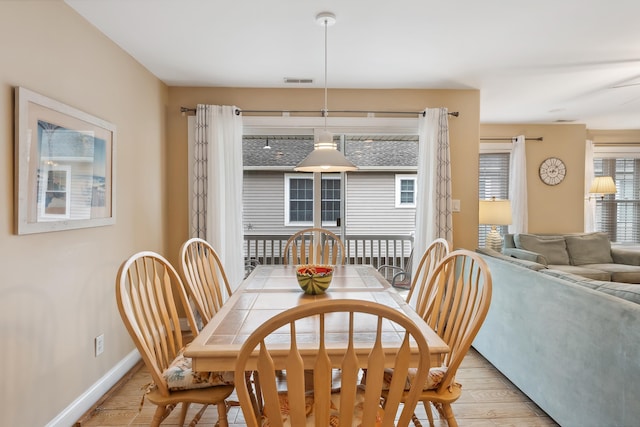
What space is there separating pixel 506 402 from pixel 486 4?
8.12 feet

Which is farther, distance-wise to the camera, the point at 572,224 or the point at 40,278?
the point at 572,224

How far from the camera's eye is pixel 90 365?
97.7 inches

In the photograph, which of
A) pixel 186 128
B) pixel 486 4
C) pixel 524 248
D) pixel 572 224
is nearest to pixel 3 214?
pixel 186 128

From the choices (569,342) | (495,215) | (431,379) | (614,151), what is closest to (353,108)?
(495,215)

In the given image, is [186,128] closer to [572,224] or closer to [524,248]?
[524,248]

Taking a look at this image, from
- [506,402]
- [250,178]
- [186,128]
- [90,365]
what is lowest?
[506,402]

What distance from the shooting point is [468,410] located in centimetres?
239

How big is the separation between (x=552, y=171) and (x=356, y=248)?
3.56 metres

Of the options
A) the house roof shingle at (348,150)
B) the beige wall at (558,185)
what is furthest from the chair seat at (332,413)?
the beige wall at (558,185)

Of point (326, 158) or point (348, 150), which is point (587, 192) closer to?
point (348, 150)

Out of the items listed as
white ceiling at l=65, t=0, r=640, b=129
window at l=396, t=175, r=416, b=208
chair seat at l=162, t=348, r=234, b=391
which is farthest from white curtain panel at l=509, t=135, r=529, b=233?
chair seat at l=162, t=348, r=234, b=391

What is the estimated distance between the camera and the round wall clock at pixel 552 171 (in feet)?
18.9

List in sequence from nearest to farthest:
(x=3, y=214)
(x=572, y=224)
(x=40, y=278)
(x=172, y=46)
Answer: (x=3, y=214)
(x=40, y=278)
(x=172, y=46)
(x=572, y=224)

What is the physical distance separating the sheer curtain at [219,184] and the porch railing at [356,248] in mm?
423
